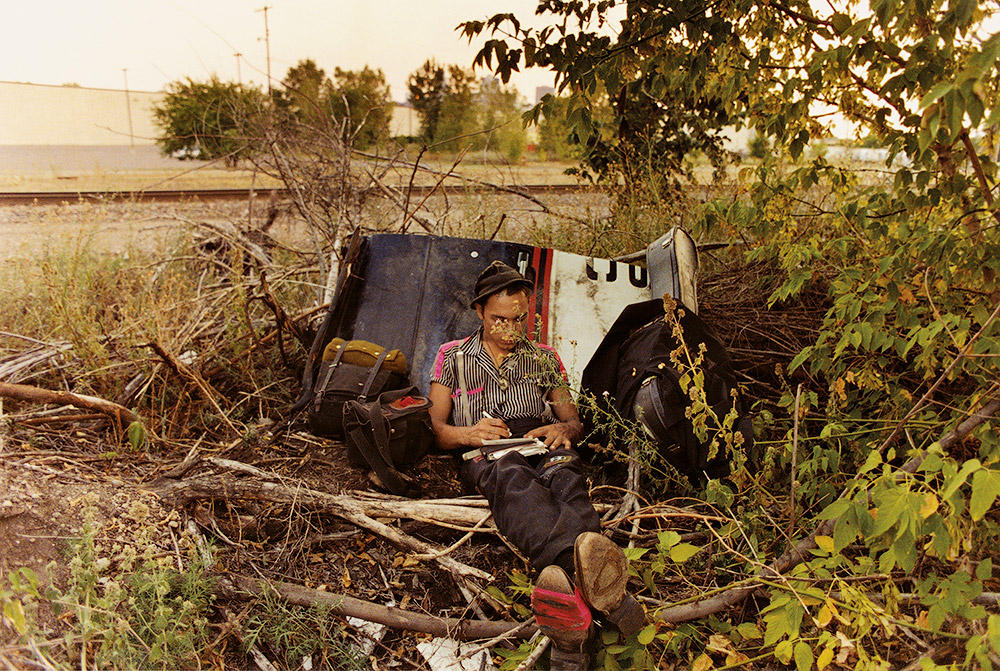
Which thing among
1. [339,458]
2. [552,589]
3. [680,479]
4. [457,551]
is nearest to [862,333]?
[680,479]

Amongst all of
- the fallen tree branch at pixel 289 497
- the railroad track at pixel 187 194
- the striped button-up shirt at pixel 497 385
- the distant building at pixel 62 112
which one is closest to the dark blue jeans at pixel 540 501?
the fallen tree branch at pixel 289 497

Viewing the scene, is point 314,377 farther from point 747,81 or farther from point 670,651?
point 747,81

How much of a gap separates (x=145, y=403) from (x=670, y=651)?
3197 millimetres

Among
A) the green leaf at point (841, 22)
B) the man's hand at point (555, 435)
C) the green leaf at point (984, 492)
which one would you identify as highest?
the green leaf at point (841, 22)

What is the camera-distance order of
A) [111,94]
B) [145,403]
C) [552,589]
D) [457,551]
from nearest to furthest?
[552,589] → [457,551] → [145,403] → [111,94]

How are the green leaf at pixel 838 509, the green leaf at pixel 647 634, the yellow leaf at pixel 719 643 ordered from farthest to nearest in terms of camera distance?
the yellow leaf at pixel 719 643 → the green leaf at pixel 647 634 → the green leaf at pixel 838 509

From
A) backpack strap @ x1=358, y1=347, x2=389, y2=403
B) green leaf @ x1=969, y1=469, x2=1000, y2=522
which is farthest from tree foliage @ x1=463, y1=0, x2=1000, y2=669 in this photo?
backpack strap @ x1=358, y1=347, x2=389, y2=403

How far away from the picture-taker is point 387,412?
124 inches

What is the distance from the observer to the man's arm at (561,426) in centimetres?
322

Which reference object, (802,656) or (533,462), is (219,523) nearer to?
(533,462)

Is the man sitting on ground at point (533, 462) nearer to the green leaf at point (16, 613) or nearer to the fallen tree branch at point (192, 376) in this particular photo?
the fallen tree branch at point (192, 376)

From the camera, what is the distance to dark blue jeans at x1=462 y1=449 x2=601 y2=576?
2.45 metres

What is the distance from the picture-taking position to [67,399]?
3408 mm

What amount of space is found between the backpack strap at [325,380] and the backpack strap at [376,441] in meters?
0.37
